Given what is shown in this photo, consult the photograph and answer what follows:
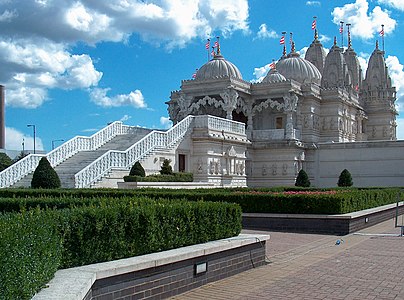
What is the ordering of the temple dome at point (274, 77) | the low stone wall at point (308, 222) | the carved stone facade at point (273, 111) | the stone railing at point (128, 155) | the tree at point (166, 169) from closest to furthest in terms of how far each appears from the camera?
the low stone wall at point (308, 222), the stone railing at point (128, 155), the tree at point (166, 169), the carved stone facade at point (273, 111), the temple dome at point (274, 77)

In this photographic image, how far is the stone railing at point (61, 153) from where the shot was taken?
27.8 meters

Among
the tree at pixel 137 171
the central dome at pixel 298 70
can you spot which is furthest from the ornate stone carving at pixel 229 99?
the tree at pixel 137 171

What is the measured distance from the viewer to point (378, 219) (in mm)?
21703

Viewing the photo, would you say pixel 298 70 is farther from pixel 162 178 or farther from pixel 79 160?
pixel 79 160

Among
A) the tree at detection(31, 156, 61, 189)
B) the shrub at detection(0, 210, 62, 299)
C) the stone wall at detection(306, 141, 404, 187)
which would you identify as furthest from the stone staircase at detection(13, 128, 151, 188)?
the shrub at detection(0, 210, 62, 299)

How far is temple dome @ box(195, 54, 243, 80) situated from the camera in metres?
50.0

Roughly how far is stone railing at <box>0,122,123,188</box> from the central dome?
76.8ft

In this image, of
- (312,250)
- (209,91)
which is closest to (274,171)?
(209,91)

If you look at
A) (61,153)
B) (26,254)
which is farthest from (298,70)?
(26,254)

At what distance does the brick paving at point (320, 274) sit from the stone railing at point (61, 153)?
17109mm

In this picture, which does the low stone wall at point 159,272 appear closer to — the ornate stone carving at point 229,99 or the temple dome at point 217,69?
the ornate stone carving at point 229,99

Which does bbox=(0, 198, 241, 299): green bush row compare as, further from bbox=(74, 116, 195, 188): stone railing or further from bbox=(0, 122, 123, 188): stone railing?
bbox=(0, 122, 123, 188): stone railing

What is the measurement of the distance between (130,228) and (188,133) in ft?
94.1

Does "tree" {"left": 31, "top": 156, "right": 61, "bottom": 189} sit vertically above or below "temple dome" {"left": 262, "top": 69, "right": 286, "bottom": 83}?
below
